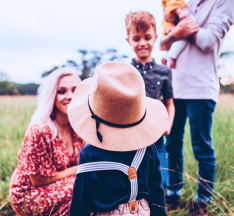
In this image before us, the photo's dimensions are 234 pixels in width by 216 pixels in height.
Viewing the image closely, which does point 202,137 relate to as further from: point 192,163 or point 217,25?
point 192,163

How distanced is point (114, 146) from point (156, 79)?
40.4 inches

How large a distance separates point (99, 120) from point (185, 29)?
4.64ft

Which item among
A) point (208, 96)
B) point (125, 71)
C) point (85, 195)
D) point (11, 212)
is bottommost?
point (11, 212)

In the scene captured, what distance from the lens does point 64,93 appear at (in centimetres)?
185

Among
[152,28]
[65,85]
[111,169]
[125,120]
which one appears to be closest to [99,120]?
[125,120]

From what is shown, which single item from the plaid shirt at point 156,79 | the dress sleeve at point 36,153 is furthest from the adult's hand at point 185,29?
the dress sleeve at point 36,153

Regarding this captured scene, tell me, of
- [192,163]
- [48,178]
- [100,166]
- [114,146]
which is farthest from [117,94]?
[192,163]

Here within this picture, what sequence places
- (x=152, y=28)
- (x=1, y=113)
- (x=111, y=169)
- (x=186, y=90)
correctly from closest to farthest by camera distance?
(x=111, y=169) → (x=152, y=28) → (x=186, y=90) → (x=1, y=113)

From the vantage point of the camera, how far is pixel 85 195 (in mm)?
975

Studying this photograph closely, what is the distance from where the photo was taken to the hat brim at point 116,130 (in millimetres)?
948

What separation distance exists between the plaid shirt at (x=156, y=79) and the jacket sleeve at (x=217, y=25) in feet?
1.39

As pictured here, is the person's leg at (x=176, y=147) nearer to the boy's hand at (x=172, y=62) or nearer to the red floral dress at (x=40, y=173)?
the boy's hand at (x=172, y=62)

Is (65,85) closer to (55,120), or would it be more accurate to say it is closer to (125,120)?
(55,120)

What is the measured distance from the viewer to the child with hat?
940 millimetres
